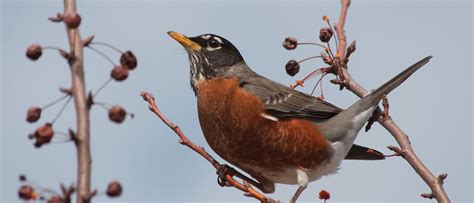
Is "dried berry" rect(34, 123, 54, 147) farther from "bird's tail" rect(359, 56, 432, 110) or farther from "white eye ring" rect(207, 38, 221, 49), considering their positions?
"white eye ring" rect(207, 38, 221, 49)

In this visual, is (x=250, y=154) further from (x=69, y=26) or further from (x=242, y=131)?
(x=69, y=26)

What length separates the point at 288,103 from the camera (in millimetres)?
5195

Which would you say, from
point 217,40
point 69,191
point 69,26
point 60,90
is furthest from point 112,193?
point 217,40

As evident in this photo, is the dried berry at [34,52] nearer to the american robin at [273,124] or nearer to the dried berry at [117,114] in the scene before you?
the dried berry at [117,114]

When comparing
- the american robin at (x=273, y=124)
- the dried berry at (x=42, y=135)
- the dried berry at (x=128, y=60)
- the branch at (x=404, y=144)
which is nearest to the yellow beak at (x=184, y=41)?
the american robin at (x=273, y=124)

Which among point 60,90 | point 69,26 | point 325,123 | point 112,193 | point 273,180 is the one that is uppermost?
point 69,26

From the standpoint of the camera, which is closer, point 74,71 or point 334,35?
point 74,71

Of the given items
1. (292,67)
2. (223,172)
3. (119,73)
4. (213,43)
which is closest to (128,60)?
(119,73)

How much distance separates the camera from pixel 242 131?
4762mm

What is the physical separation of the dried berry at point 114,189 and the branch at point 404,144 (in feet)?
7.09

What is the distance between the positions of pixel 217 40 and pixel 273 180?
1399 millimetres

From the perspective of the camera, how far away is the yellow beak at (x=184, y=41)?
4.94 meters

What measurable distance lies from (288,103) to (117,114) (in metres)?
3.56

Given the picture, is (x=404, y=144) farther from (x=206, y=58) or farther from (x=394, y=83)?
(x=206, y=58)
